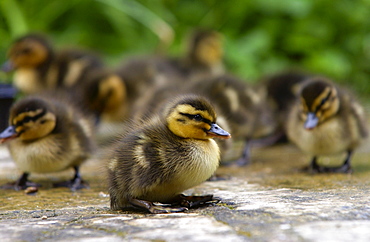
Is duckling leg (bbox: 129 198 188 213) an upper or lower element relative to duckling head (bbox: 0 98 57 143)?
lower

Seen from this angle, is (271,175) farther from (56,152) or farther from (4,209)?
(4,209)

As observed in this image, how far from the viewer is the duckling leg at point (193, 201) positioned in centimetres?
246

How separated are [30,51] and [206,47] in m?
2.09

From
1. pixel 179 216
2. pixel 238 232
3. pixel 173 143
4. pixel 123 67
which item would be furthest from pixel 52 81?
pixel 238 232

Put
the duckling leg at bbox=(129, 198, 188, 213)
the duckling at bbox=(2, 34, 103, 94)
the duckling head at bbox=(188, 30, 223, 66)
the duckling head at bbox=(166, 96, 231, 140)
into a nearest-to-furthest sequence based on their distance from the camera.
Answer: the duckling leg at bbox=(129, 198, 188, 213), the duckling head at bbox=(166, 96, 231, 140), the duckling at bbox=(2, 34, 103, 94), the duckling head at bbox=(188, 30, 223, 66)

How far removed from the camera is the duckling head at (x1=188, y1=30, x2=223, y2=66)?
6812 millimetres

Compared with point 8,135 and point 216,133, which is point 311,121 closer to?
point 216,133

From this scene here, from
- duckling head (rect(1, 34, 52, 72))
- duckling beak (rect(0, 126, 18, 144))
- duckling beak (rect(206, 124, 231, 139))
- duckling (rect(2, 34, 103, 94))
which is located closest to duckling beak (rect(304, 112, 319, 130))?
duckling beak (rect(206, 124, 231, 139))

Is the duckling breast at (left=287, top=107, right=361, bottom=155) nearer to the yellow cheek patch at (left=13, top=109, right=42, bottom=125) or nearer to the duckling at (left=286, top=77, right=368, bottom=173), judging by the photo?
the duckling at (left=286, top=77, right=368, bottom=173)

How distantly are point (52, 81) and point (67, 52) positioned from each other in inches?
14.8

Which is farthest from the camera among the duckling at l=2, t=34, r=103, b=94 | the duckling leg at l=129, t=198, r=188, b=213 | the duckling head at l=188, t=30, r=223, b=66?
the duckling head at l=188, t=30, r=223, b=66

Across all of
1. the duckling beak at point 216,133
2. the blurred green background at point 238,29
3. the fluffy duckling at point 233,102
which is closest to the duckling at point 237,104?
the fluffy duckling at point 233,102

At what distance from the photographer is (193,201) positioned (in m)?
2.51

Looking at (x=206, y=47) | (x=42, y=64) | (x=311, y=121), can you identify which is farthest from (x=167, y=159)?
(x=206, y=47)
